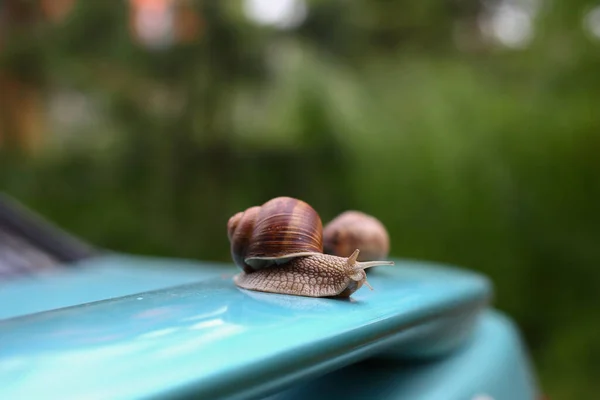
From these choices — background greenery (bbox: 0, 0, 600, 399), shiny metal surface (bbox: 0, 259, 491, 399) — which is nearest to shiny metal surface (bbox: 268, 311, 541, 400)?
shiny metal surface (bbox: 0, 259, 491, 399)

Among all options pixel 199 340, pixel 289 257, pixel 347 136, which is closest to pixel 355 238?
pixel 289 257

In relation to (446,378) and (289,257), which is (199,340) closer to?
(289,257)

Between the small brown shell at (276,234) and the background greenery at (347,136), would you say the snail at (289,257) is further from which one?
the background greenery at (347,136)

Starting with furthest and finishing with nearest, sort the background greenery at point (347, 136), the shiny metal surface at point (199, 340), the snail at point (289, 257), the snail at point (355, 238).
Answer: the background greenery at point (347, 136)
the snail at point (355, 238)
the snail at point (289, 257)
the shiny metal surface at point (199, 340)

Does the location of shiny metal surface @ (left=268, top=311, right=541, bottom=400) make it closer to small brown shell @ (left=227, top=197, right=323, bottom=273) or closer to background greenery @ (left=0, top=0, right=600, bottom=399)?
small brown shell @ (left=227, top=197, right=323, bottom=273)

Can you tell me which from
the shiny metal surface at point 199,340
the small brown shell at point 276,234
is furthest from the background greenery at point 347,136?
the shiny metal surface at point 199,340
